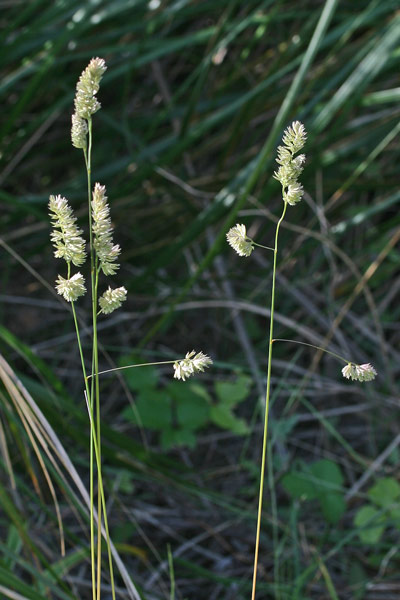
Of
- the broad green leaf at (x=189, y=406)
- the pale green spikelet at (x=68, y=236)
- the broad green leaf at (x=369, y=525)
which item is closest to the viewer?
the pale green spikelet at (x=68, y=236)

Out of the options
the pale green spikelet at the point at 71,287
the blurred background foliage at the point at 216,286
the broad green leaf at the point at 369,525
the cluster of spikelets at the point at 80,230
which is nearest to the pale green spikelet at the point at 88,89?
the cluster of spikelets at the point at 80,230

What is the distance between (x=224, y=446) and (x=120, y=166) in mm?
697

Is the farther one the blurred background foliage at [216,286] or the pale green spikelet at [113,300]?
the blurred background foliage at [216,286]

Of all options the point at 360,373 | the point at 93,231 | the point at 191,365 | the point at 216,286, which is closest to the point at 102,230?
the point at 93,231

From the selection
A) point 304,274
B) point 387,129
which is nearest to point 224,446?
point 304,274

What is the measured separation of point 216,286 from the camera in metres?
1.71

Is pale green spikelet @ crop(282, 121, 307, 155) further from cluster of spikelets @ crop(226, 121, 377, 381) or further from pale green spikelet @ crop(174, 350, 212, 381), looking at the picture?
pale green spikelet @ crop(174, 350, 212, 381)

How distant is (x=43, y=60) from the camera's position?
146 cm

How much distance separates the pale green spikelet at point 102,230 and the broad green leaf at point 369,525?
852 mm

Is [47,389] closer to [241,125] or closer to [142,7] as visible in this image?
[241,125]

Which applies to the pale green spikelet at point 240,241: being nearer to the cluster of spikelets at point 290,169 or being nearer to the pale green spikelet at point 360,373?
the cluster of spikelets at point 290,169

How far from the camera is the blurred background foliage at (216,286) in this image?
128 cm

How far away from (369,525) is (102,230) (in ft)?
2.96

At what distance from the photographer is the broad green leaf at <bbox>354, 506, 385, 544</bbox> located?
122 centimetres
